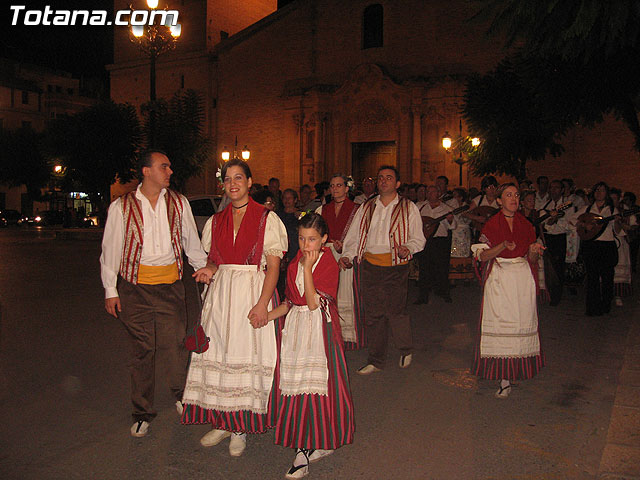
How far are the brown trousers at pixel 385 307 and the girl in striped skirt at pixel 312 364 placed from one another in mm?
2294

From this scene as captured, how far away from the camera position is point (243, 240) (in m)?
4.38

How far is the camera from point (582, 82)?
1085cm

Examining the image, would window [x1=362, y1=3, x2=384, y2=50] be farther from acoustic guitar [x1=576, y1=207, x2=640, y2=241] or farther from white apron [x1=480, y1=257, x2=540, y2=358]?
white apron [x1=480, y1=257, x2=540, y2=358]

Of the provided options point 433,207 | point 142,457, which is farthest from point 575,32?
point 433,207

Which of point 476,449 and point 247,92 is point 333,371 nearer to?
point 476,449

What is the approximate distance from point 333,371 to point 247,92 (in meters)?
31.5

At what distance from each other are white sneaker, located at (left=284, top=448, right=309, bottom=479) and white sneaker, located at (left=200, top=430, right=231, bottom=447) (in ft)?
2.45

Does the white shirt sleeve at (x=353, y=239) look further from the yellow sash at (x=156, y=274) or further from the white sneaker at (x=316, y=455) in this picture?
the white sneaker at (x=316, y=455)

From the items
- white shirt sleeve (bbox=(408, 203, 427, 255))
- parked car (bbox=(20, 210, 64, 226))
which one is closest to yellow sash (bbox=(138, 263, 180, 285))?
white shirt sleeve (bbox=(408, 203, 427, 255))

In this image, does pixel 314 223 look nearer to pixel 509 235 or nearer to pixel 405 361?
pixel 509 235

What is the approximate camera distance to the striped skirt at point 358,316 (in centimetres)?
→ 709

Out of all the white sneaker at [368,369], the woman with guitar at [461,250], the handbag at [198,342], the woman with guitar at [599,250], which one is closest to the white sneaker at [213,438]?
the handbag at [198,342]

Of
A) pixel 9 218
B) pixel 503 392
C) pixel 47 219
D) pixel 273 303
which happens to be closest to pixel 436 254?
pixel 503 392

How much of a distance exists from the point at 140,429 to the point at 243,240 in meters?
1.63
